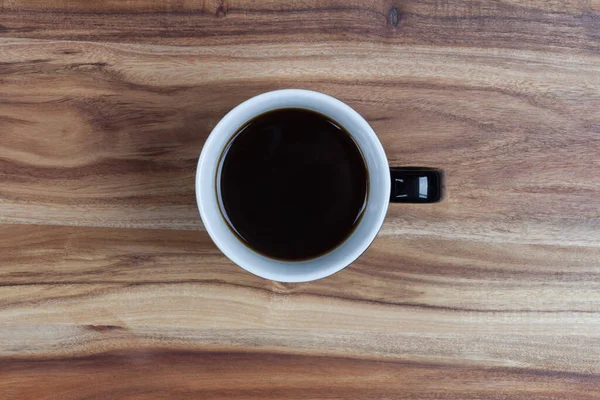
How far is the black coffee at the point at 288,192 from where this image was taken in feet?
1.92

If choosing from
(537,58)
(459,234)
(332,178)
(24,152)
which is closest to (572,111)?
(537,58)

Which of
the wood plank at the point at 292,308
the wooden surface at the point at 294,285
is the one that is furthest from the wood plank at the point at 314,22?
the wood plank at the point at 292,308

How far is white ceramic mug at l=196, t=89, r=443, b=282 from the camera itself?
1.72 ft

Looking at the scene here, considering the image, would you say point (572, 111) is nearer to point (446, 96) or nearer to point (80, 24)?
point (446, 96)

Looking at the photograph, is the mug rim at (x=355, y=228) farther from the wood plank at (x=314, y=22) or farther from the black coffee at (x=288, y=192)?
the wood plank at (x=314, y=22)

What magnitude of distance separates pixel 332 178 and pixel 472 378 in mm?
304

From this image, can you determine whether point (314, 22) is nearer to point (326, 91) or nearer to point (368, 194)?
point (326, 91)

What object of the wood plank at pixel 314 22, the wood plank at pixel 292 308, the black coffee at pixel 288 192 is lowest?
the wood plank at pixel 292 308

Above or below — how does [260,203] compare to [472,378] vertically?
above

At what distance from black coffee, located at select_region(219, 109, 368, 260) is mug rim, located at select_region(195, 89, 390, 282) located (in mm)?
27

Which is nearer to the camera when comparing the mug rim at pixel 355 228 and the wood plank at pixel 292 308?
the mug rim at pixel 355 228

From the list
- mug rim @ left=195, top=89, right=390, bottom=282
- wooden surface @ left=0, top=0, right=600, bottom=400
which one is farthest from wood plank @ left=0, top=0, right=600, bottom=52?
mug rim @ left=195, top=89, right=390, bottom=282

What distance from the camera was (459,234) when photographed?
24.9 inches

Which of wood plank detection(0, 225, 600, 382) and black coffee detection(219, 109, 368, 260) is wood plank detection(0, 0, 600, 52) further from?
wood plank detection(0, 225, 600, 382)
